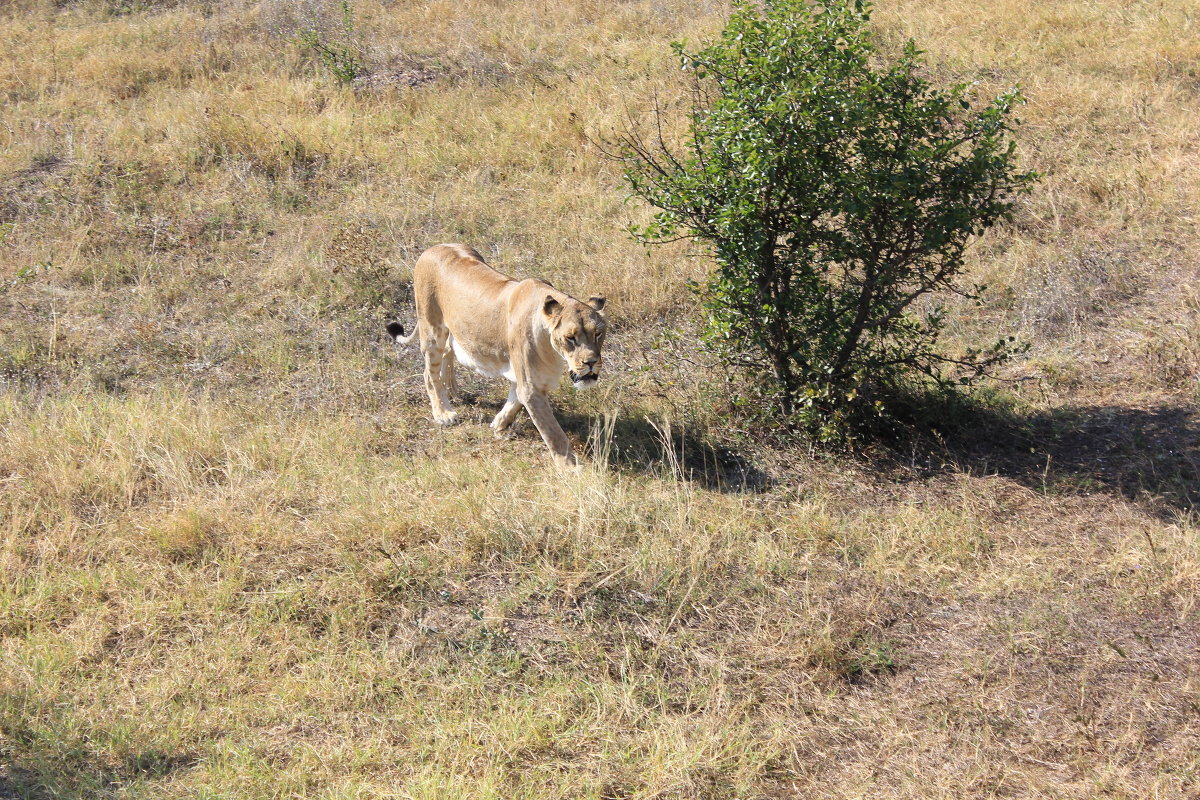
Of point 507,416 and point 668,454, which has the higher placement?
point 507,416

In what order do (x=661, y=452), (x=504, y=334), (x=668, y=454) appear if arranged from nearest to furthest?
1. (x=668, y=454)
2. (x=661, y=452)
3. (x=504, y=334)

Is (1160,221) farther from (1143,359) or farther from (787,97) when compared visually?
(787,97)

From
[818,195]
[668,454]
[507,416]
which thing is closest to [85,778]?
[507,416]

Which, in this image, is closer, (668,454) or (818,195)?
(818,195)

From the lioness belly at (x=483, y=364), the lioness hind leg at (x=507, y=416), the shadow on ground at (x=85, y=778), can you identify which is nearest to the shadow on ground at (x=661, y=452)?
the lioness hind leg at (x=507, y=416)

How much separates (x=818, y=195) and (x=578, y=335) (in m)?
1.91

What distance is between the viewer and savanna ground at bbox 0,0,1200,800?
517 cm

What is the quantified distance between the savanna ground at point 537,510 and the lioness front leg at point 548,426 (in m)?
0.18

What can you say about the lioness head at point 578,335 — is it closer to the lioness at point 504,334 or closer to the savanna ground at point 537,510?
the lioness at point 504,334

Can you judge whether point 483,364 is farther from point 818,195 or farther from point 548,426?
point 818,195

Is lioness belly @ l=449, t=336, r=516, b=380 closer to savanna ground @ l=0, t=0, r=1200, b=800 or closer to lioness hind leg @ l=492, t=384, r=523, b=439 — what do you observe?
lioness hind leg @ l=492, t=384, r=523, b=439

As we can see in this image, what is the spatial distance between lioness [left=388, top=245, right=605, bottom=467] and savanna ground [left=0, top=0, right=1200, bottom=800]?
36cm

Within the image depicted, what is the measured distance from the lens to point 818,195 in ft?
24.0

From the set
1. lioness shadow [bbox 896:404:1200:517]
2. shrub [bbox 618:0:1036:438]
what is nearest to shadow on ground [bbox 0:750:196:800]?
shrub [bbox 618:0:1036:438]
